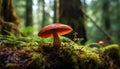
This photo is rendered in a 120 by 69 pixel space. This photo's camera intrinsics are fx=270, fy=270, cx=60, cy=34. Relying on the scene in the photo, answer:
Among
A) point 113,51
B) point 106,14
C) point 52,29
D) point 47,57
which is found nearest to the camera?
point 47,57

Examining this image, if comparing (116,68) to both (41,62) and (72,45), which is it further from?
(41,62)

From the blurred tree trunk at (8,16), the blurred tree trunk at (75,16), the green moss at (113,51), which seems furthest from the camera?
the blurred tree trunk at (75,16)

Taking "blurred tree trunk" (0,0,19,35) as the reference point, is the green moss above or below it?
below

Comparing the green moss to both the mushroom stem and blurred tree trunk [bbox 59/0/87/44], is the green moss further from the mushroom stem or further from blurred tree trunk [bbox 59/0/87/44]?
blurred tree trunk [bbox 59/0/87/44]

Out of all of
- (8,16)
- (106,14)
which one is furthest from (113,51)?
(106,14)

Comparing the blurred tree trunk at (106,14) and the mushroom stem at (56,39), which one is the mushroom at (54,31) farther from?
the blurred tree trunk at (106,14)

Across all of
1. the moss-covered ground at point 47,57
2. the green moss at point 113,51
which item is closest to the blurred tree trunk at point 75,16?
the green moss at point 113,51

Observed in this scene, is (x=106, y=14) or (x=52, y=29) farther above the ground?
(x=106, y=14)

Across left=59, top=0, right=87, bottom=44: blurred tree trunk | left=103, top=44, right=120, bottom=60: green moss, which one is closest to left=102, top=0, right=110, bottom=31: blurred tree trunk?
left=59, top=0, right=87, bottom=44: blurred tree trunk

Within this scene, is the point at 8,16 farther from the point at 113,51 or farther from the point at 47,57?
the point at 47,57

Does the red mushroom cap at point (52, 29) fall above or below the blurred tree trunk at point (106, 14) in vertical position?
below

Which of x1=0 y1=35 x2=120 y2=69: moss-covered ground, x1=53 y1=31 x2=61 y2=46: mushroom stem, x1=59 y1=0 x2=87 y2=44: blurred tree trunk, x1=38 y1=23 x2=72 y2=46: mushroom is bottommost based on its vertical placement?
x1=0 y1=35 x2=120 y2=69: moss-covered ground
